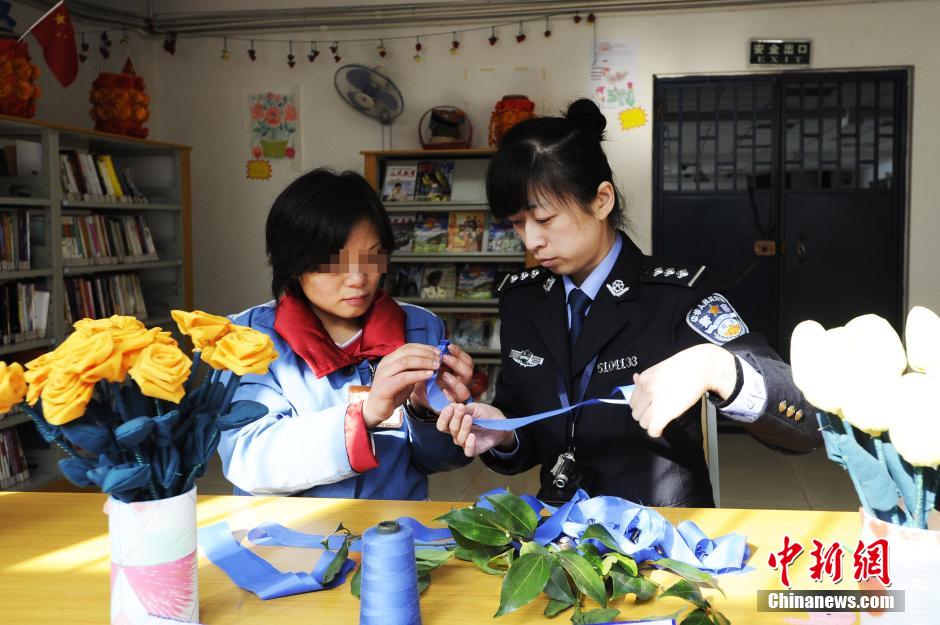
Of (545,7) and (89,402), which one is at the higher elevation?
(545,7)

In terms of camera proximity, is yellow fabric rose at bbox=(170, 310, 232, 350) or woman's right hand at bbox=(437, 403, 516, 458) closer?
yellow fabric rose at bbox=(170, 310, 232, 350)

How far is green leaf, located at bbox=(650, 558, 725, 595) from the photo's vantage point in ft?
3.78

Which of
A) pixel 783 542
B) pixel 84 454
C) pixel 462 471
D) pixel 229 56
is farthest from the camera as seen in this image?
pixel 229 56

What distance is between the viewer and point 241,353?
3.45 ft

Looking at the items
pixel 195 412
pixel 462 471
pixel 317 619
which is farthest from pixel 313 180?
pixel 462 471

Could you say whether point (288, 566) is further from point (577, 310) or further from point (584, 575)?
point (577, 310)

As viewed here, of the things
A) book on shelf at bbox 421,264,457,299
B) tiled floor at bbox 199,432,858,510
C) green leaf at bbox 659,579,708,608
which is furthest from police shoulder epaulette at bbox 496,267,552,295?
book on shelf at bbox 421,264,457,299

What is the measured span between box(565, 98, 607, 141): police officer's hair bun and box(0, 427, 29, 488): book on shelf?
376 centimetres

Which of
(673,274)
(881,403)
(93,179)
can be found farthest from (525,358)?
(93,179)

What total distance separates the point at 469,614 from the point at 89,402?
1.88 feet

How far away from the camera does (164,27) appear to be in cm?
641

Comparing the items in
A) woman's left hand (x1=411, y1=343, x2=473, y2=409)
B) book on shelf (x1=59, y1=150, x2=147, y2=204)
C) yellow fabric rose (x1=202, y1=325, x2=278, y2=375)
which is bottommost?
woman's left hand (x1=411, y1=343, x2=473, y2=409)

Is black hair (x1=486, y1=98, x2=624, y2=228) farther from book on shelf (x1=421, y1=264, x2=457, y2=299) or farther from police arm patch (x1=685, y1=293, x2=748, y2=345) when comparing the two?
book on shelf (x1=421, y1=264, x2=457, y2=299)

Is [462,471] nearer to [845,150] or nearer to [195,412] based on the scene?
[845,150]
